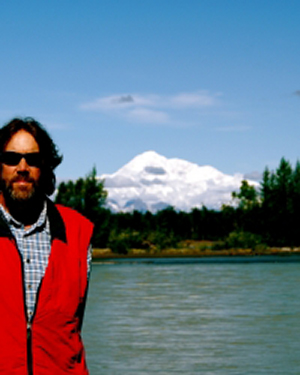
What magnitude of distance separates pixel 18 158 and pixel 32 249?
390mm

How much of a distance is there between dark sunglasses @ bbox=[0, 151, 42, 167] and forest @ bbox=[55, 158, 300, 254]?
70.0 metres

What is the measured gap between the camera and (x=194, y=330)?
49.9ft

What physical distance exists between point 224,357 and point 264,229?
261 feet

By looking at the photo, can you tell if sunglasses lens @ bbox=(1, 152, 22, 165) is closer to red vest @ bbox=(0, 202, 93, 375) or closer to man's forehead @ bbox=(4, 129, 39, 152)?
man's forehead @ bbox=(4, 129, 39, 152)

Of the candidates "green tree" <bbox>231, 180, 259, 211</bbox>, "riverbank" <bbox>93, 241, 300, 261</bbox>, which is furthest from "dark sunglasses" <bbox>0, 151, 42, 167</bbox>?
"green tree" <bbox>231, 180, 259, 211</bbox>

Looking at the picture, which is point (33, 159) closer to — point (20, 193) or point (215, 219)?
point (20, 193)

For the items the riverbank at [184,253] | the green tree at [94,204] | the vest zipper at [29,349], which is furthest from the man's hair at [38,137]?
the green tree at [94,204]

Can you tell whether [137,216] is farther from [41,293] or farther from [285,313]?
[41,293]

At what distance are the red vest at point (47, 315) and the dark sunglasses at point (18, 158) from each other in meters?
0.30

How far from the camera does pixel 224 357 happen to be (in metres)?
11.9

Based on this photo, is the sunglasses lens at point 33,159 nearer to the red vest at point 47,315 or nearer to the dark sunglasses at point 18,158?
the dark sunglasses at point 18,158

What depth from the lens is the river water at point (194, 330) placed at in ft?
36.9

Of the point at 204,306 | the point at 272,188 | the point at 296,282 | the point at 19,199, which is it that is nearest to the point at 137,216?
the point at 272,188

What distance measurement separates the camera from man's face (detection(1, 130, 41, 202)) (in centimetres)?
321
